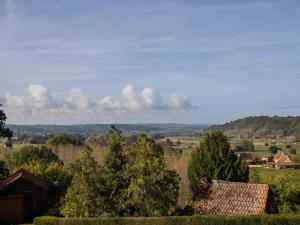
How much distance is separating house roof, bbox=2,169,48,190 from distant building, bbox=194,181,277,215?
14.8 metres

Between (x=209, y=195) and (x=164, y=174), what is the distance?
16.5ft

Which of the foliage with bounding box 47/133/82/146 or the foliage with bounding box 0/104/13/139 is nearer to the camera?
the foliage with bounding box 0/104/13/139

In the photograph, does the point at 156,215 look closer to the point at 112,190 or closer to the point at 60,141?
the point at 112,190

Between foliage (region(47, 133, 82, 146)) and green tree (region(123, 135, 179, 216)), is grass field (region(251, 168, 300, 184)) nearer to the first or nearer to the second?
green tree (region(123, 135, 179, 216))

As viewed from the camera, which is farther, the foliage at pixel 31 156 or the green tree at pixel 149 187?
the foliage at pixel 31 156

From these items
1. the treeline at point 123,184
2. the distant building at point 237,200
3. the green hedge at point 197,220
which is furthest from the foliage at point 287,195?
the green hedge at point 197,220

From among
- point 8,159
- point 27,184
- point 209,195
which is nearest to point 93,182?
point 209,195

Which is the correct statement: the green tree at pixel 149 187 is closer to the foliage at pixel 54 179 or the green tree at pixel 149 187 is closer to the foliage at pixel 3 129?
the foliage at pixel 3 129

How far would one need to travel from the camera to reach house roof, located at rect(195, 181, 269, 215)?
3419 cm

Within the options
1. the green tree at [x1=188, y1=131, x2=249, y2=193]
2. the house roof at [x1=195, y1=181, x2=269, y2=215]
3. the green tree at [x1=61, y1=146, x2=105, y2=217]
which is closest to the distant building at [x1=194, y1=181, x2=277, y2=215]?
the house roof at [x1=195, y1=181, x2=269, y2=215]

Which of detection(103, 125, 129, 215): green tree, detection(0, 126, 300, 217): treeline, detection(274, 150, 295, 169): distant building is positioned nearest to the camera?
detection(0, 126, 300, 217): treeline

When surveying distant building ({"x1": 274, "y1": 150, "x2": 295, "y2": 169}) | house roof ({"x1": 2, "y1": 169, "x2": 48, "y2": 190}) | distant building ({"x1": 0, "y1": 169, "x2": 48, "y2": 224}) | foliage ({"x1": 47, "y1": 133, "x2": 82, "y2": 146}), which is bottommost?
distant building ({"x1": 274, "y1": 150, "x2": 295, "y2": 169})

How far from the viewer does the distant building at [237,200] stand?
34.2 metres

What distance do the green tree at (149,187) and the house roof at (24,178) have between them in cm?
1216
